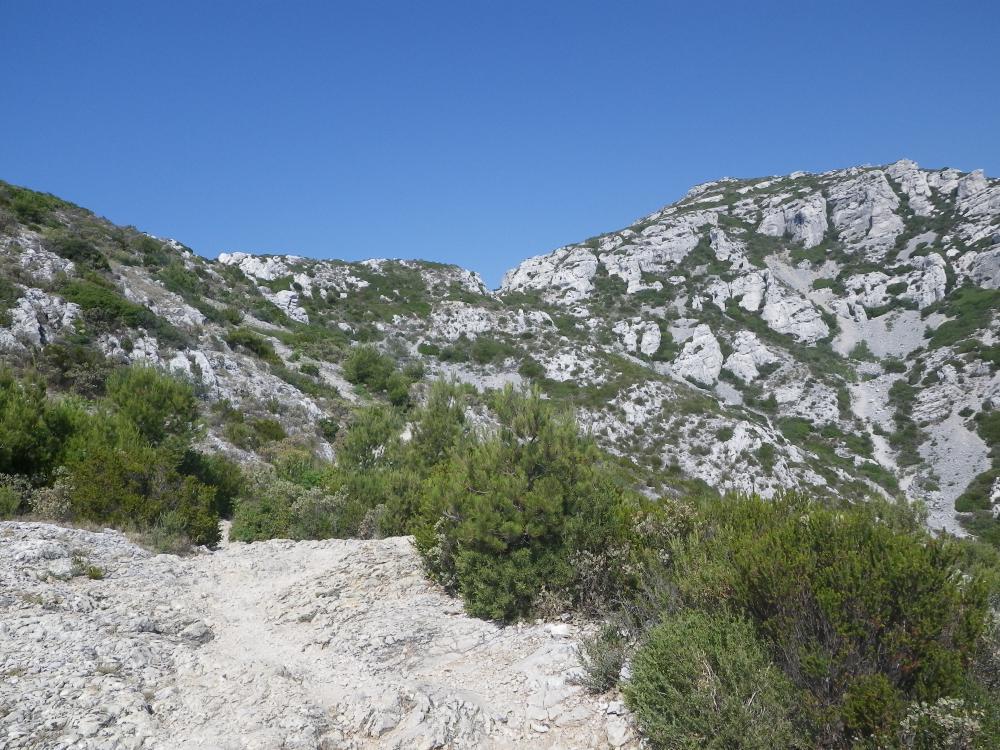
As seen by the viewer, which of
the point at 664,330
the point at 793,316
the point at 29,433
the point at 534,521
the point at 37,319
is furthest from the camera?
the point at 793,316

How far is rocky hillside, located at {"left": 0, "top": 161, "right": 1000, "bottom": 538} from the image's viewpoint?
23.4 m

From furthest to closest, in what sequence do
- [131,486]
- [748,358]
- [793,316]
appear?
[793,316] < [748,358] < [131,486]

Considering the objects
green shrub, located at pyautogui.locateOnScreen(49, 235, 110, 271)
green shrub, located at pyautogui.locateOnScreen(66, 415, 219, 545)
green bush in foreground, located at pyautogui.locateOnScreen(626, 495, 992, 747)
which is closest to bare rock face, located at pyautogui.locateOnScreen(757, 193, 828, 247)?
green shrub, located at pyautogui.locateOnScreen(49, 235, 110, 271)

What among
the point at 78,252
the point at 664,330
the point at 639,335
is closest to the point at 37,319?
the point at 78,252

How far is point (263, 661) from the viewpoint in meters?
6.02

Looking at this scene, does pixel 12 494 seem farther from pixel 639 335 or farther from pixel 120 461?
pixel 639 335

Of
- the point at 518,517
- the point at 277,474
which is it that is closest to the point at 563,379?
the point at 277,474

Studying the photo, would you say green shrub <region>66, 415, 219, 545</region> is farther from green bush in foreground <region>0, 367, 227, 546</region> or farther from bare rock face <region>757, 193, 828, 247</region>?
bare rock face <region>757, 193, 828, 247</region>

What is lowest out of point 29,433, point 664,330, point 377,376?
point 29,433

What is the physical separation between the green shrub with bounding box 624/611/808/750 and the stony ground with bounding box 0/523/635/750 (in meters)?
0.53

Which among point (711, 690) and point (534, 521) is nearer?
point (711, 690)

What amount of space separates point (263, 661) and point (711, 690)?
4.72 meters

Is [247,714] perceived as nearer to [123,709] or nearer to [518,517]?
[123,709]

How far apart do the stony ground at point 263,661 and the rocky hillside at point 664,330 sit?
1139cm
